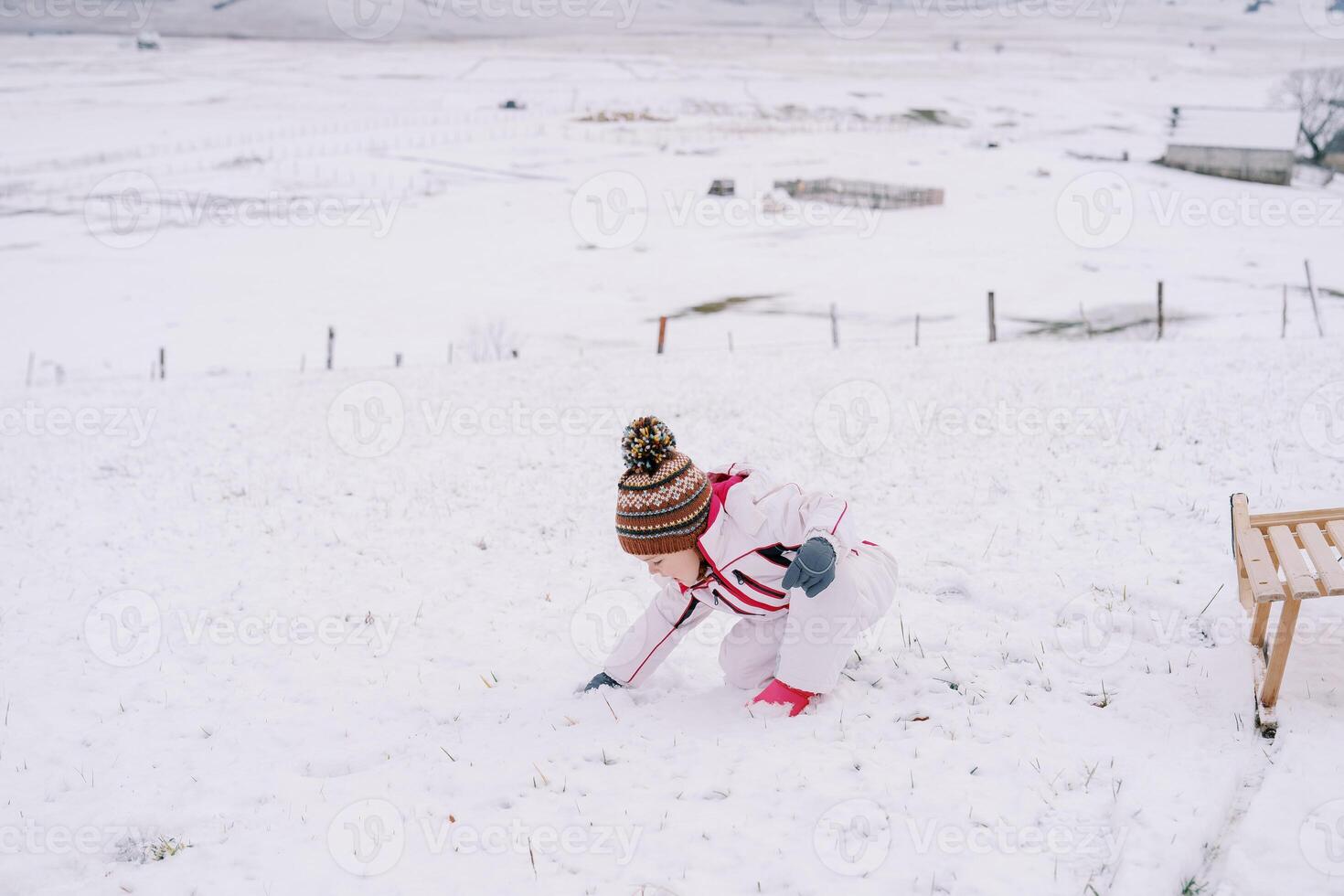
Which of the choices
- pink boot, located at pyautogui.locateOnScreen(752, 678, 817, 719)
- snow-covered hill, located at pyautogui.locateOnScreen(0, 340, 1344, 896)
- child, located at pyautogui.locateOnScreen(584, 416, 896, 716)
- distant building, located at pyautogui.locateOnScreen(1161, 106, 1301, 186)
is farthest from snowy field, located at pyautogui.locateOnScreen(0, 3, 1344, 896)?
distant building, located at pyautogui.locateOnScreen(1161, 106, 1301, 186)

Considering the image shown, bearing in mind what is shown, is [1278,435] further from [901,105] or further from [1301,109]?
[901,105]

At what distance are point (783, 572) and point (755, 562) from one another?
0.17 metres

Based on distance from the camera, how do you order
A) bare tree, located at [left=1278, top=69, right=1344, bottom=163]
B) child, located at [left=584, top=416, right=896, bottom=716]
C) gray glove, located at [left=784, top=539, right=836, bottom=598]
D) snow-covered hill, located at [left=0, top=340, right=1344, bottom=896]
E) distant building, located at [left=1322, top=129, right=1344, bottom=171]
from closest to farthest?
snow-covered hill, located at [left=0, top=340, right=1344, bottom=896]
gray glove, located at [left=784, top=539, right=836, bottom=598]
child, located at [left=584, top=416, right=896, bottom=716]
distant building, located at [left=1322, top=129, right=1344, bottom=171]
bare tree, located at [left=1278, top=69, right=1344, bottom=163]

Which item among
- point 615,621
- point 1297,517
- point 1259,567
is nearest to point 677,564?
point 615,621

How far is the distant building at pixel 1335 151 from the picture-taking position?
61.2 m

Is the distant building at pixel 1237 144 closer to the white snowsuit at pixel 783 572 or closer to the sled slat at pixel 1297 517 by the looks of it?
the sled slat at pixel 1297 517

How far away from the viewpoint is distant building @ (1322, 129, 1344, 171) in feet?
201

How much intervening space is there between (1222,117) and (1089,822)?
66.4 m

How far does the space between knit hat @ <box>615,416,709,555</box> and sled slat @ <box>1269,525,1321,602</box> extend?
2649mm

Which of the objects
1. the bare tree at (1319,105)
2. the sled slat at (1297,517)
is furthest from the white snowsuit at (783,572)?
the bare tree at (1319,105)

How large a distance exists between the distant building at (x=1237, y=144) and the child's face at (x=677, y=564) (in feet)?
205

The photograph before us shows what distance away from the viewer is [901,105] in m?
95.9

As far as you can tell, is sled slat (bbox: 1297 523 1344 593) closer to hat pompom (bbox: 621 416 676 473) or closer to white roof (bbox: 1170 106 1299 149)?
hat pompom (bbox: 621 416 676 473)

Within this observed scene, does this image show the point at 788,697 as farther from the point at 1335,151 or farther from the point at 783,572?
the point at 1335,151
